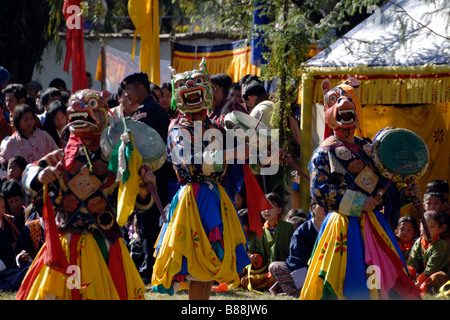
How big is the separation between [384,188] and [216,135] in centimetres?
122

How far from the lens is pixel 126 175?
4562 millimetres

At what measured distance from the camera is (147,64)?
31.8 ft

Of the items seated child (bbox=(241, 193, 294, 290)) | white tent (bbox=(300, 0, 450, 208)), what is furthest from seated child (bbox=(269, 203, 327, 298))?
white tent (bbox=(300, 0, 450, 208))

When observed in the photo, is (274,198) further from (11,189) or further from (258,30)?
(11,189)

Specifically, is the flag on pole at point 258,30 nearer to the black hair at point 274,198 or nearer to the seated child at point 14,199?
the black hair at point 274,198

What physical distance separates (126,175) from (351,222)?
1.56m

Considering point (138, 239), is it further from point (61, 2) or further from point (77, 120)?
point (61, 2)

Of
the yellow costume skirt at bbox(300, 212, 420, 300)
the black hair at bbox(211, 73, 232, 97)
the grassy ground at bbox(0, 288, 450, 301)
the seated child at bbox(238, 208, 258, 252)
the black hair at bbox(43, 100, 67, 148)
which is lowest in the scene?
the grassy ground at bbox(0, 288, 450, 301)

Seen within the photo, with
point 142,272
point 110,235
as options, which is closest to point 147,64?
point 142,272

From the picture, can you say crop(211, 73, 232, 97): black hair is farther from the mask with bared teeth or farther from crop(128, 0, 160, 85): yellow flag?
the mask with bared teeth

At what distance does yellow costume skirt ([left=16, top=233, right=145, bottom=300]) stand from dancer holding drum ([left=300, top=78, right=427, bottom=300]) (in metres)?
1.18

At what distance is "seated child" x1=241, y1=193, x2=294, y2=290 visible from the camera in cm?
705

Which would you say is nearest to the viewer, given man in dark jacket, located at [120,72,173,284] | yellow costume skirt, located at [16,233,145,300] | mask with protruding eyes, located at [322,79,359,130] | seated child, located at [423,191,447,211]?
yellow costume skirt, located at [16,233,145,300]

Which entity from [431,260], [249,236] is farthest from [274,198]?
[431,260]
